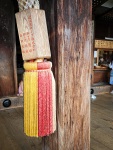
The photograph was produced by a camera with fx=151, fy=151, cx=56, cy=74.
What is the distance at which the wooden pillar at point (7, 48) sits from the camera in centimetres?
335

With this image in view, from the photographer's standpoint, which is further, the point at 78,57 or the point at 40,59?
the point at 78,57

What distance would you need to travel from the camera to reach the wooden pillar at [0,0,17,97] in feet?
11.0

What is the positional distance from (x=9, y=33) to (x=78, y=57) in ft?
9.47

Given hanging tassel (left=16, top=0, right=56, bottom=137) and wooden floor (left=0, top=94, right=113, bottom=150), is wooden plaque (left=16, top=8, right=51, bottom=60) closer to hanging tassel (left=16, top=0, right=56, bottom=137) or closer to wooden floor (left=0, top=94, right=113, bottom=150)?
hanging tassel (left=16, top=0, right=56, bottom=137)

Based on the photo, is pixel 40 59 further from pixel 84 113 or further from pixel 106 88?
pixel 106 88

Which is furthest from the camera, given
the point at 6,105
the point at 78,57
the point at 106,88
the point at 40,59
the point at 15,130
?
the point at 106,88

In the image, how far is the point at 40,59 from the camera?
799mm

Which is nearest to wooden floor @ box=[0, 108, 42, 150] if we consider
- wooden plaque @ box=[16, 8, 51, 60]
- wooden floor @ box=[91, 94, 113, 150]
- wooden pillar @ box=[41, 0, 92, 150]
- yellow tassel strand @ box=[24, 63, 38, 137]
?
wooden floor @ box=[91, 94, 113, 150]

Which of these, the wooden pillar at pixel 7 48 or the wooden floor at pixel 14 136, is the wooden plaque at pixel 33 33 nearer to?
the wooden floor at pixel 14 136

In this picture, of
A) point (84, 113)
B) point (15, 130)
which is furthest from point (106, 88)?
point (84, 113)

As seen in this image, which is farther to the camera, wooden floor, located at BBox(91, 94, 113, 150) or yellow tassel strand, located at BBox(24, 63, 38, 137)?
wooden floor, located at BBox(91, 94, 113, 150)

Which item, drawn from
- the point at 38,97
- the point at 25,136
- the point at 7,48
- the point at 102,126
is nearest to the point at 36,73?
the point at 38,97

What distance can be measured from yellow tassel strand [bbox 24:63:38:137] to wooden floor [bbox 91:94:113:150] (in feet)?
4.03

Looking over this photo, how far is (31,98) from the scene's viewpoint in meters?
0.81
